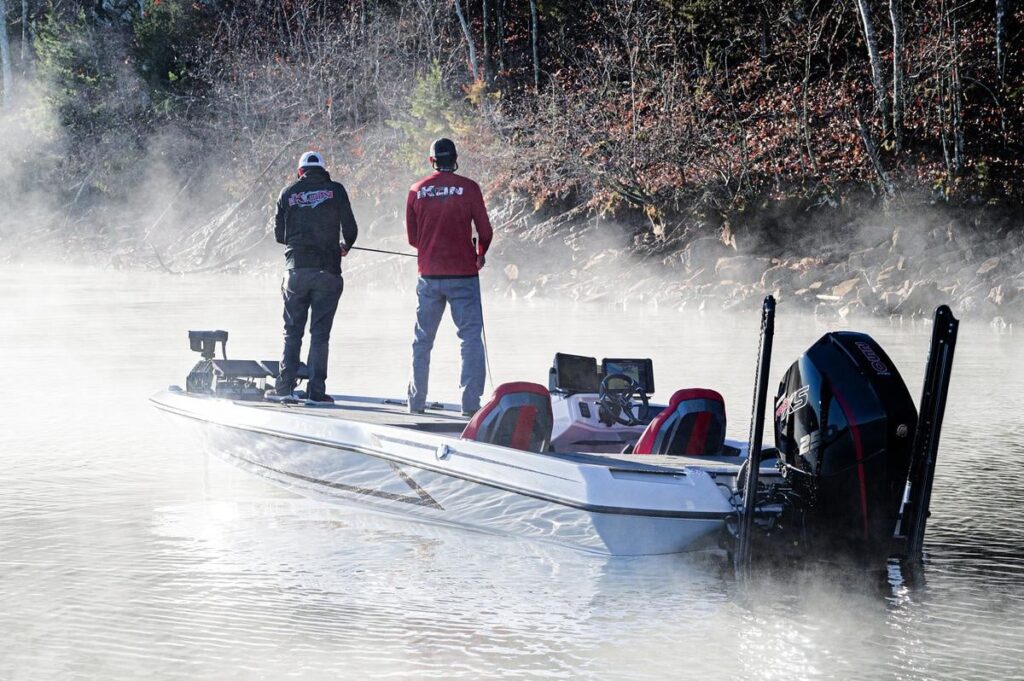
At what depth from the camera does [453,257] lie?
9.54 metres

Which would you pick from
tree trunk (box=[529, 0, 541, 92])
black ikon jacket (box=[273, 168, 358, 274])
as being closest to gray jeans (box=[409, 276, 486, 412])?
black ikon jacket (box=[273, 168, 358, 274])

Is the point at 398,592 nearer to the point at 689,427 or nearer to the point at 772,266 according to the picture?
the point at 689,427

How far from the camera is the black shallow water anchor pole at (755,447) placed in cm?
640

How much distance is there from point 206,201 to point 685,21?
A: 75.4ft

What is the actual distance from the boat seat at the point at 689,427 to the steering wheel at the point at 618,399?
2.94ft

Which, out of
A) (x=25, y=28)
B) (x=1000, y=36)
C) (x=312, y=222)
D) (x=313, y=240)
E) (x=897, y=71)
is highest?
(x=25, y=28)

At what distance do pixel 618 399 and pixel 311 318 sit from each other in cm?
250

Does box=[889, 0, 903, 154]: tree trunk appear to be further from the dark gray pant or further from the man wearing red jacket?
the dark gray pant

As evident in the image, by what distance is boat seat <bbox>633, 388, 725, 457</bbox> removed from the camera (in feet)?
26.1

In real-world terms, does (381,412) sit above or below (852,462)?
above

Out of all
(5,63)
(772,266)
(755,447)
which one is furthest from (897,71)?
(5,63)

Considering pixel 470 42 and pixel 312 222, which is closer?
pixel 312 222

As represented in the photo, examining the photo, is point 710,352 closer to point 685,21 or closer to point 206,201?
point 685,21

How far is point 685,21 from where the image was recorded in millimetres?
31578
